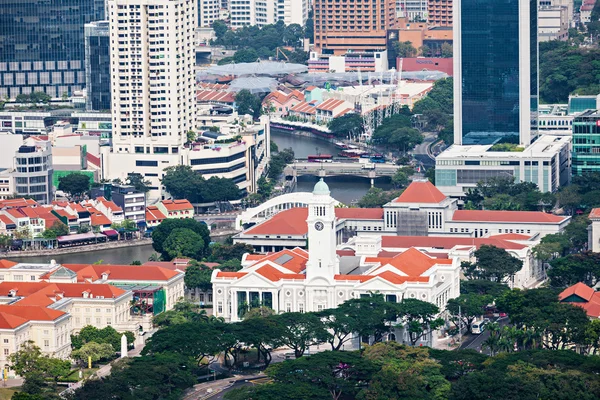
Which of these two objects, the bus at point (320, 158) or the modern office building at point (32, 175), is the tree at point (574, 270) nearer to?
the modern office building at point (32, 175)

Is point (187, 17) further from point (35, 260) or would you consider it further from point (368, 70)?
point (368, 70)

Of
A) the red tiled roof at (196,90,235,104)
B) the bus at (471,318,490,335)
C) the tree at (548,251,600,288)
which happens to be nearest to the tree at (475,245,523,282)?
the tree at (548,251,600,288)

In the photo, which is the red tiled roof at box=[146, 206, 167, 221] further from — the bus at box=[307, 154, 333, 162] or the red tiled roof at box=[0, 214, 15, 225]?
the bus at box=[307, 154, 333, 162]

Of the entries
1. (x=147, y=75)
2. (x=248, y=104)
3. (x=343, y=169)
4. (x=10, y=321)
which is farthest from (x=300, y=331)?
(x=248, y=104)

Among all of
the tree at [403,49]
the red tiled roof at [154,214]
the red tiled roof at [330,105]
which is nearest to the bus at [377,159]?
the red tiled roof at [330,105]

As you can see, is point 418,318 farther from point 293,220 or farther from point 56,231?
point 56,231

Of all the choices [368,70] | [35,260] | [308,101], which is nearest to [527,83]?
[35,260]

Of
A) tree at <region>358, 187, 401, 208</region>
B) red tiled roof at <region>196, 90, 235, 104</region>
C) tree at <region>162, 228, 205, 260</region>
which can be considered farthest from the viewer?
red tiled roof at <region>196, 90, 235, 104</region>
